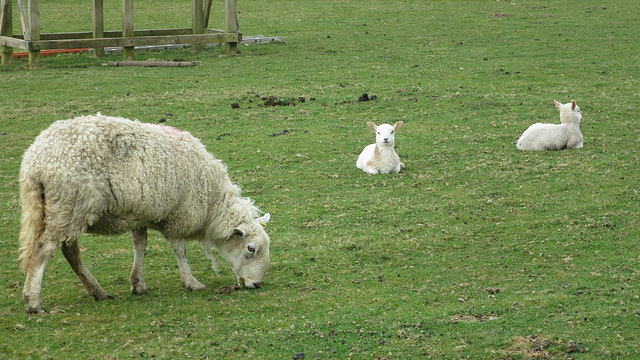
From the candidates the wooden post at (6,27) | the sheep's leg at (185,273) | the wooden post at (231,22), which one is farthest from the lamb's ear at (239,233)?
the wooden post at (6,27)

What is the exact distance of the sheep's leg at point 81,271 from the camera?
7.42 meters

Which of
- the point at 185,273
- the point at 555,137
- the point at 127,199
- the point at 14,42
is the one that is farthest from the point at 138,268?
the point at 14,42

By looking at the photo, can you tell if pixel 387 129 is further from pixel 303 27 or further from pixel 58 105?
pixel 303 27

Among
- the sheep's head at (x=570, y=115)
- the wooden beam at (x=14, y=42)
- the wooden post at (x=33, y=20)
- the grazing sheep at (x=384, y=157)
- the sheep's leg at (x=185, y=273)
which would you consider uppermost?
the wooden post at (x=33, y=20)

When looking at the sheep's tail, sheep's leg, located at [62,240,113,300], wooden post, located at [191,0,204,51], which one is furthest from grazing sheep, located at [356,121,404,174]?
wooden post, located at [191,0,204,51]

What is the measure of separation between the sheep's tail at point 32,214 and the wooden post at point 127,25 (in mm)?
16096

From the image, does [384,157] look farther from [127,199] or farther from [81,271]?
[81,271]

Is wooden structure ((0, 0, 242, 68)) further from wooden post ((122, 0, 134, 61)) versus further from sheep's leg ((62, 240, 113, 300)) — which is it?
sheep's leg ((62, 240, 113, 300))

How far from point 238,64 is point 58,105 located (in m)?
6.72

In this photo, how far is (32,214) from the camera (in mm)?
7000

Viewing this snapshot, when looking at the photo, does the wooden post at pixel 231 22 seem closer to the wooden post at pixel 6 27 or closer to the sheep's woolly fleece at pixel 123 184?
the wooden post at pixel 6 27

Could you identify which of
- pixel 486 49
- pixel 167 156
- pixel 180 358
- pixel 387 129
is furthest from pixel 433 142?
pixel 486 49

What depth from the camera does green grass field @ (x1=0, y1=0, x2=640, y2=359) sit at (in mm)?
6523

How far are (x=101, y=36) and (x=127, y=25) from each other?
108 cm
